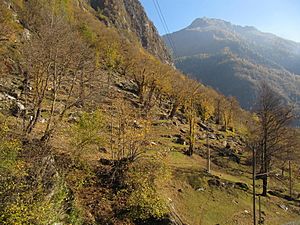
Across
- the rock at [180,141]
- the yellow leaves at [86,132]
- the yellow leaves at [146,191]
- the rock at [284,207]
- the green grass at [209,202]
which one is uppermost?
the yellow leaves at [86,132]

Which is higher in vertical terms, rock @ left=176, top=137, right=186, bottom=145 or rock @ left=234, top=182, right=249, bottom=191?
rock @ left=176, top=137, right=186, bottom=145

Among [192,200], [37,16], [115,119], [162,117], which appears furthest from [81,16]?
[192,200]

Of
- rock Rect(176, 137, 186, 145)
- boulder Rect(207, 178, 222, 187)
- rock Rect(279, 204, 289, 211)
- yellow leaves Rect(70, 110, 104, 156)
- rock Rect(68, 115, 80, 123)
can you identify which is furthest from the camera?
rock Rect(176, 137, 186, 145)

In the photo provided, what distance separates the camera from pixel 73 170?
94.7ft

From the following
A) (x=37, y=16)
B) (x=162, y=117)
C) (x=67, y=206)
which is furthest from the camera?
(x=37, y=16)

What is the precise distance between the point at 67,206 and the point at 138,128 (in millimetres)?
12505

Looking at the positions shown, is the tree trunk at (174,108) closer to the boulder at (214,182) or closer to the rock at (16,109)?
the boulder at (214,182)

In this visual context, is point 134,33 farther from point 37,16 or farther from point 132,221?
point 132,221

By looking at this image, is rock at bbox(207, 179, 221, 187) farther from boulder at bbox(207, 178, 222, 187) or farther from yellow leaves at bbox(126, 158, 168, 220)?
yellow leaves at bbox(126, 158, 168, 220)


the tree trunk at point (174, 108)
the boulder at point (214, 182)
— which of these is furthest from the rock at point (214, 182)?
the tree trunk at point (174, 108)

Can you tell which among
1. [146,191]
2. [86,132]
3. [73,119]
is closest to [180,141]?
[73,119]

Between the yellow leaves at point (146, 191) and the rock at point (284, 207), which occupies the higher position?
the yellow leaves at point (146, 191)

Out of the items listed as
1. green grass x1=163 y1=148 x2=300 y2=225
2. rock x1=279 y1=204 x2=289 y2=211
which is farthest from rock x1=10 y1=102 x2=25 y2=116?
rock x1=279 y1=204 x2=289 y2=211

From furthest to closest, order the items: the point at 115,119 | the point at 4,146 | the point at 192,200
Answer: the point at 115,119, the point at 192,200, the point at 4,146
